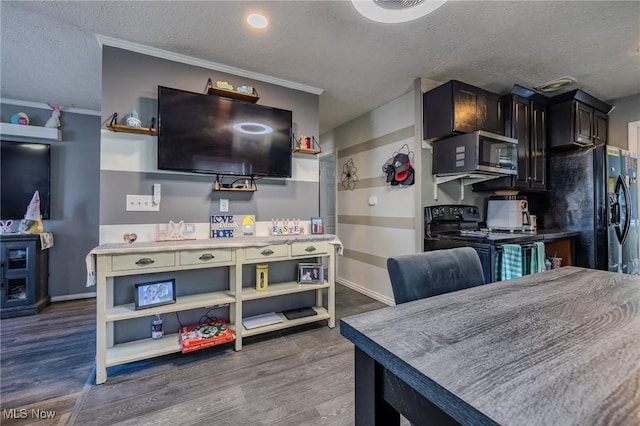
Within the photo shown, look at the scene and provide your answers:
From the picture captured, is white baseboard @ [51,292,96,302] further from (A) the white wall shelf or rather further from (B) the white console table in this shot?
(B) the white console table

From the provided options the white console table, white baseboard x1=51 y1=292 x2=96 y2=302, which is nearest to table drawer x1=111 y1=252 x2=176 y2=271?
the white console table

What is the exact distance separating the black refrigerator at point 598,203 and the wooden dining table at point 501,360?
256 cm

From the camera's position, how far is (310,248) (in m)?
2.52

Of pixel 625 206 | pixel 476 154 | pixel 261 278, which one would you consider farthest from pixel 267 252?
pixel 625 206

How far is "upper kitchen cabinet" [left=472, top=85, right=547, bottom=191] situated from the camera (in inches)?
116

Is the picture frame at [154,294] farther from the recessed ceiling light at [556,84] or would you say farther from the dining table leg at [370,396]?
the recessed ceiling light at [556,84]

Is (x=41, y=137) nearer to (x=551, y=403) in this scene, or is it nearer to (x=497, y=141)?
(x=551, y=403)

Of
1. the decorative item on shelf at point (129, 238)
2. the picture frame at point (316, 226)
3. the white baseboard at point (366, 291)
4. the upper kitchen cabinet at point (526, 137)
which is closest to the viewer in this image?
the decorative item on shelf at point (129, 238)

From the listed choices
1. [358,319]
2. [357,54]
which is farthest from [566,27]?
[358,319]

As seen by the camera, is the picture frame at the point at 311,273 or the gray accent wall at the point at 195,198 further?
the picture frame at the point at 311,273

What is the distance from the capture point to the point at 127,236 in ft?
6.91

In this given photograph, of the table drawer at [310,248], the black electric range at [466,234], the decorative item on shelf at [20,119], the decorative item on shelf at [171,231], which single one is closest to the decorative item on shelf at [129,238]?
the decorative item on shelf at [171,231]

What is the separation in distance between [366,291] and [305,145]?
2.10 meters

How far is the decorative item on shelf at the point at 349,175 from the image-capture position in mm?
4008
